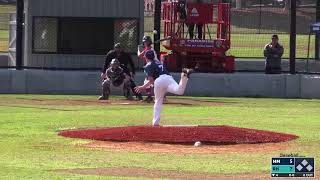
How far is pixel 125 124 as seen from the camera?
1778cm

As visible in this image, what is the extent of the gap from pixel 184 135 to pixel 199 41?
14405 millimetres

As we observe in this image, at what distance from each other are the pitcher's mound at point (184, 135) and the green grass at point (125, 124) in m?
0.45

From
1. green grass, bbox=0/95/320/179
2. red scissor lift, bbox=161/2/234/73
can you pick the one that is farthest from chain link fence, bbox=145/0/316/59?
green grass, bbox=0/95/320/179

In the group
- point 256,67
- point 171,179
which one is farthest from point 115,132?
point 256,67

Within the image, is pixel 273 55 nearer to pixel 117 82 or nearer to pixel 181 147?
pixel 117 82

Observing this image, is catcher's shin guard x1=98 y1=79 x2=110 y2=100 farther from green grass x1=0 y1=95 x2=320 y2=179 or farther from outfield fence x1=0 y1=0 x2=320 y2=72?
outfield fence x1=0 y1=0 x2=320 y2=72

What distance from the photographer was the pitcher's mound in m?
14.8

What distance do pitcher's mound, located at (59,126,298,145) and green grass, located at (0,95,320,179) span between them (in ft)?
1.49

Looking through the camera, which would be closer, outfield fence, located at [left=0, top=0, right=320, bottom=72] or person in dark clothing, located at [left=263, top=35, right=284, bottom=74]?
person in dark clothing, located at [left=263, top=35, right=284, bottom=74]

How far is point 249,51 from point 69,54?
37.3 ft

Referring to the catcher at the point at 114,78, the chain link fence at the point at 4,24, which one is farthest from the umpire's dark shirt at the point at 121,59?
the chain link fence at the point at 4,24

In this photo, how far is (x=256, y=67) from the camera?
1420 inches

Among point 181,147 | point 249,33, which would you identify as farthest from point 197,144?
point 249,33

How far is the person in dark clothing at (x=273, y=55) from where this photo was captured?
2811cm
